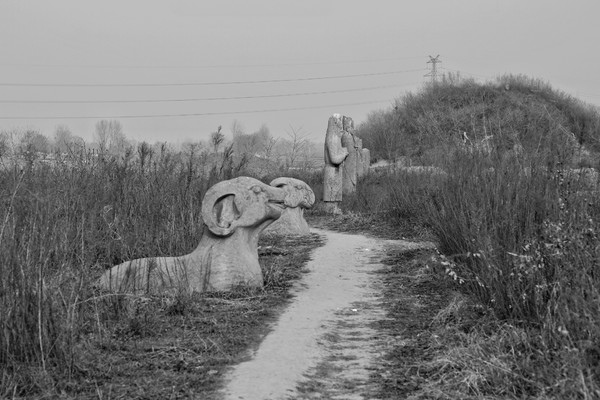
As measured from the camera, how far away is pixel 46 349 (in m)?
4.82

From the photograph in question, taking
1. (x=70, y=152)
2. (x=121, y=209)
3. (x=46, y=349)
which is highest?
(x=70, y=152)

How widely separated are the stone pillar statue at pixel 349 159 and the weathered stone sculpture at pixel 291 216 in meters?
5.83

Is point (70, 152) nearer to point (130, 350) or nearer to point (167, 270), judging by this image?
point (167, 270)

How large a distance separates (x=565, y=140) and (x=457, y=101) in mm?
33221

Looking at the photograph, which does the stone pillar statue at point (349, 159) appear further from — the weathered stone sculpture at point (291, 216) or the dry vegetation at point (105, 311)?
the dry vegetation at point (105, 311)

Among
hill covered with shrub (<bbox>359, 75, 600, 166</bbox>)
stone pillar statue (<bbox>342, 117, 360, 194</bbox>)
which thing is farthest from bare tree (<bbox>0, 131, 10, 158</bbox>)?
hill covered with shrub (<bbox>359, 75, 600, 166</bbox>)

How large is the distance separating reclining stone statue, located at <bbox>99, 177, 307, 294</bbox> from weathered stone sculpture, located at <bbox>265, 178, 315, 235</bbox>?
5307mm

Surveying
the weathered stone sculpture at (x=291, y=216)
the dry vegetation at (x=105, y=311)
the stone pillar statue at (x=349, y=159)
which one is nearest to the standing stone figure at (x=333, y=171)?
the stone pillar statue at (x=349, y=159)

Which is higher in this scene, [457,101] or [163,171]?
[457,101]

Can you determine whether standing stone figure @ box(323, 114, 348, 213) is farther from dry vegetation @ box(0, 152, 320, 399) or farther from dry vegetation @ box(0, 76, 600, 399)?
dry vegetation @ box(0, 152, 320, 399)

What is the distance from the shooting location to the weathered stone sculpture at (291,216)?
1377 cm

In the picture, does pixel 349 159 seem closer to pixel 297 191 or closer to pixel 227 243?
pixel 297 191

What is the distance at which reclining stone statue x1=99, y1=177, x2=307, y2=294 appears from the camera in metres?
7.88

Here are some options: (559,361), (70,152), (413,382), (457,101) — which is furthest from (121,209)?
(457,101)
